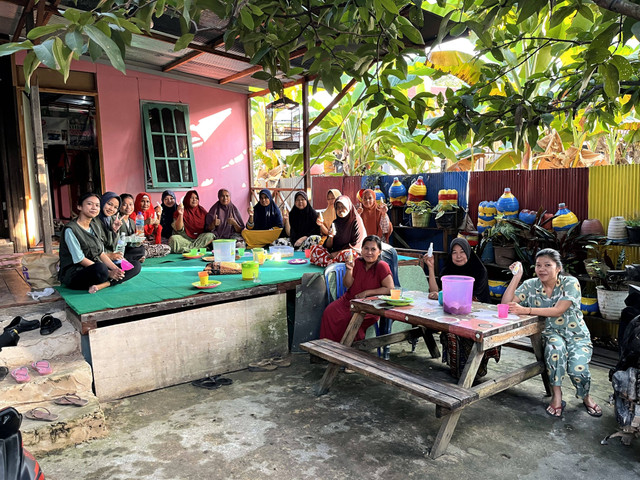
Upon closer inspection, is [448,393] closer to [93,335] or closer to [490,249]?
[93,335]

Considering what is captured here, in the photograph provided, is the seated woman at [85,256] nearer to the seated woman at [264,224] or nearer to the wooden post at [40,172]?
the wooden post at [40,172]

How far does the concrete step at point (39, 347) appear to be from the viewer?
3.85 meters

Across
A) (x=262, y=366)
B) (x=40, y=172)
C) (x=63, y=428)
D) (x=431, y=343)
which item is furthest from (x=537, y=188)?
(x=40, y=172)

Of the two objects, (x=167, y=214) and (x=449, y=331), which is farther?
(x=167, y=214)

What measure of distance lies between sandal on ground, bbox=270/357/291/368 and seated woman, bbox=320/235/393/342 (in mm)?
419

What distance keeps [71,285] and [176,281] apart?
996 millimetres

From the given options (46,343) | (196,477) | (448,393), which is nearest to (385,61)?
(448,393)

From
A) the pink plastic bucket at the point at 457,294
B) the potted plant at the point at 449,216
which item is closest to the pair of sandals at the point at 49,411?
the pink plastic bucket at the point at 457,294

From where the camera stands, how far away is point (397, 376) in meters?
3.42

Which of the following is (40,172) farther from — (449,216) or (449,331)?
(449,216)

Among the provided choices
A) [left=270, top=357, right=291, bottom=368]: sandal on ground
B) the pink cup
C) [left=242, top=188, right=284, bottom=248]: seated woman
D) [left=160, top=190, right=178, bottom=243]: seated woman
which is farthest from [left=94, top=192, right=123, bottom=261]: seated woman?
the pink cup

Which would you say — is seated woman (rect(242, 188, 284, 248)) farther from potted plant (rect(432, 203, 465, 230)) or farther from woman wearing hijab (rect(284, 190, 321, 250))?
potted plant (rect(432, 203, 465, 230))

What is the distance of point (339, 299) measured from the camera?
4840mm

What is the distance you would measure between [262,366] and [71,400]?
172 cm
